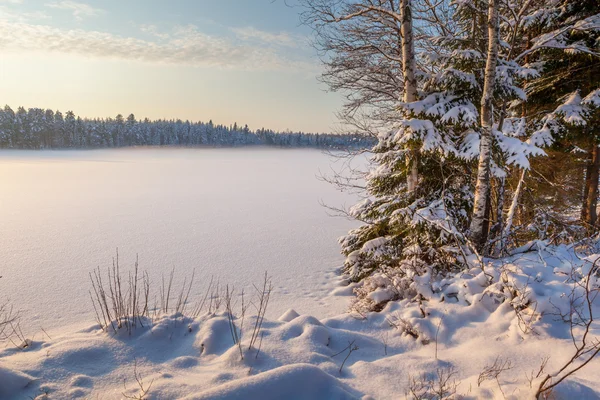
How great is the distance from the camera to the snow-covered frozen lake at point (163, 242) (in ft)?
21.5

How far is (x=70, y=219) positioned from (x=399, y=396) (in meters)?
15.2

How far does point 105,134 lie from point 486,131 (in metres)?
99.9

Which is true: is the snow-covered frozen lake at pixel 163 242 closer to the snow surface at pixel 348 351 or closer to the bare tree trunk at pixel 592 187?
the snow surface at pixel 348 351

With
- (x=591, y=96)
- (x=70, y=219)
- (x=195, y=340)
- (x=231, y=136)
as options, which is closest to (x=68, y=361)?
(x=195, y=340)

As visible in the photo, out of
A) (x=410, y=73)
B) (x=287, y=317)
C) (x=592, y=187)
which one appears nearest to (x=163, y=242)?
(x=287, y=317)

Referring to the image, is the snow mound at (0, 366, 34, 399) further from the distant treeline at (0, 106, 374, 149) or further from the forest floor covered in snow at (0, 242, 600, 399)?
the distant treeline at (0, 106, 374, 149)

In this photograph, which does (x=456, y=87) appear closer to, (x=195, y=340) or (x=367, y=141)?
(x=367, y=141)

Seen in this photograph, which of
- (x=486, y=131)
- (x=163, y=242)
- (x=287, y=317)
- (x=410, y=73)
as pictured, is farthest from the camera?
(x=163, y=242)

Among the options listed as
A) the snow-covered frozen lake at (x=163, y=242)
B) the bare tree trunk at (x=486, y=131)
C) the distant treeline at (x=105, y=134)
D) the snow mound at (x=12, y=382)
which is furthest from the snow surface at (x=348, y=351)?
the distant treeline at (x=105, y=134)

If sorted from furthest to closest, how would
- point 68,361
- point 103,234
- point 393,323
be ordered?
point 103,234
point 393,323
point 68,361

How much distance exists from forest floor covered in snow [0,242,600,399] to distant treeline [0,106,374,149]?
50.8 metres

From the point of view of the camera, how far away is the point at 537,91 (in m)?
8.28

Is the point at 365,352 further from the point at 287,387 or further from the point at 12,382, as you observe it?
the point at 12,382

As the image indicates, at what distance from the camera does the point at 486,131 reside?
4785 mm
